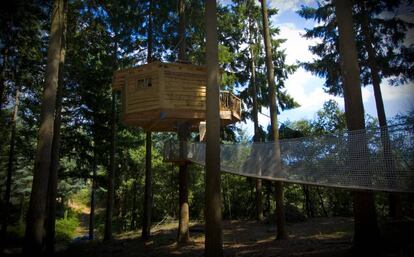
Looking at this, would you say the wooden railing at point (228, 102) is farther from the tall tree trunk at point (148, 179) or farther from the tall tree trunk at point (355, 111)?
the tall tree trunk at point (355, 111)

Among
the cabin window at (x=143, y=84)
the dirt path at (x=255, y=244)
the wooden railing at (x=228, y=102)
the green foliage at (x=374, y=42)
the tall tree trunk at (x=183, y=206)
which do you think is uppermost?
the green foliage at (x=374, y=42)

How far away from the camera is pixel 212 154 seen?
777 cm

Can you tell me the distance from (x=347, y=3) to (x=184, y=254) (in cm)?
862

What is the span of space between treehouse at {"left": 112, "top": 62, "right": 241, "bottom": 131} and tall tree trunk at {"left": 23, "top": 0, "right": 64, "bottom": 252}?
3.27 metres

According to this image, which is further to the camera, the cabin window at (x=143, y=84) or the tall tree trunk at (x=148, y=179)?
the tall tree trunk at (x=148, y=179)

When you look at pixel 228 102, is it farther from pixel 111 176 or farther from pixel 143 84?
pixel 111 176

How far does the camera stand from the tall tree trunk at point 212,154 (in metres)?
7.18

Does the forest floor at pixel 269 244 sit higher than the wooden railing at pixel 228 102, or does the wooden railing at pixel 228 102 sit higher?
the wooden railing at pixel 228 102

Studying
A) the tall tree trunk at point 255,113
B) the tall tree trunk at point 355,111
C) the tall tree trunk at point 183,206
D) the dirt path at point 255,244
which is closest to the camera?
the tall tree trunk at point 355,111

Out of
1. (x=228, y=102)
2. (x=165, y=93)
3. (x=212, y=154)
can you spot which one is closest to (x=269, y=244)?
(x=212, y=154)

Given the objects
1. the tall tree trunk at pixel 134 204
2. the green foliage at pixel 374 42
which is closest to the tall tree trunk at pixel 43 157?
the green foliage at pixel 374 42

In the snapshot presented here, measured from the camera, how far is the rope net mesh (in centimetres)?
557

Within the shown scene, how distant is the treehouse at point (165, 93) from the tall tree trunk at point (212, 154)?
3585 millimetres

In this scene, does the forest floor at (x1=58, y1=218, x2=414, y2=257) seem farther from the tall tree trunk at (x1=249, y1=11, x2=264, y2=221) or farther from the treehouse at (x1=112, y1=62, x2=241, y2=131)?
the treehouse at (x1=112, y1=62, x2=241, y2=131)
